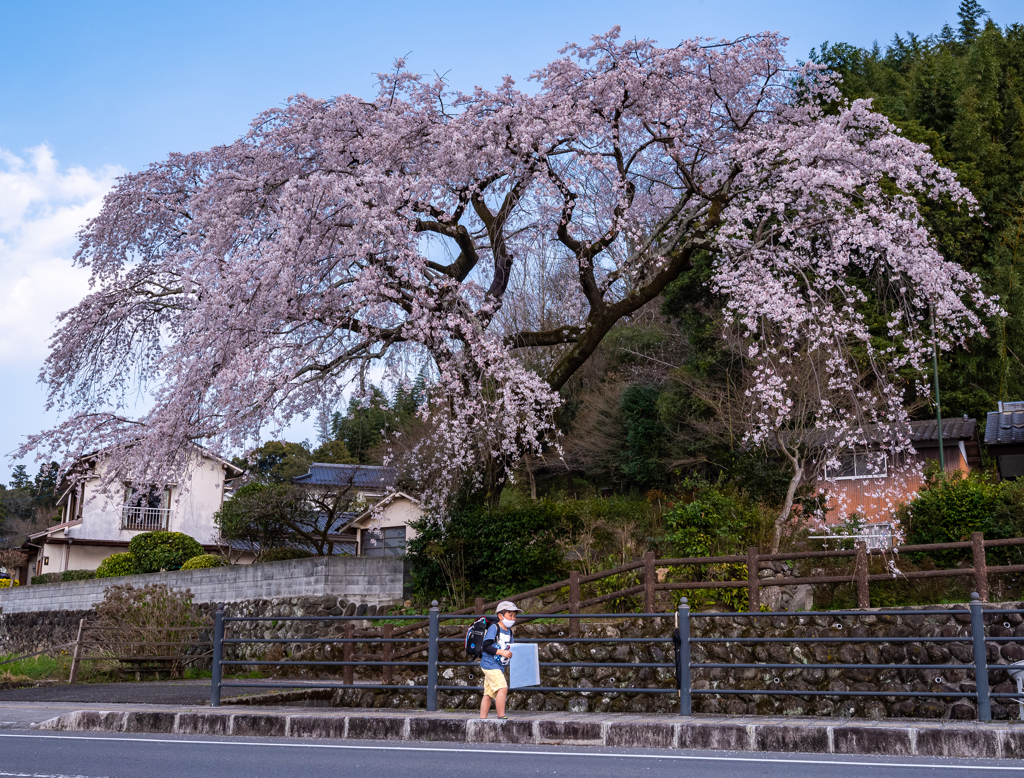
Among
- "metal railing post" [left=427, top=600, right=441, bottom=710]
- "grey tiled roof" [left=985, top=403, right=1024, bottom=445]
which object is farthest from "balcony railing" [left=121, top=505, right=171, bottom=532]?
"grey tiled roof" [left=985, top=403, right=1024, bottom=445]

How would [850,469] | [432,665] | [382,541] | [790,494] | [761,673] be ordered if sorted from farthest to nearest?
[382,541], [850,469], [790,494], [761,673], [432,665]

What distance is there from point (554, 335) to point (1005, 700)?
877 centimetres

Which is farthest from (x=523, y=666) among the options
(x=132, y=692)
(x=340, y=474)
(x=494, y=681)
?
(x=340, y=474)

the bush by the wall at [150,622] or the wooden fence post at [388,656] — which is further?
the bush by the wall at [150,622]

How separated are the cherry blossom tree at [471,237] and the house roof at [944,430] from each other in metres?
10.7

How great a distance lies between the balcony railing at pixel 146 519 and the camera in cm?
3900

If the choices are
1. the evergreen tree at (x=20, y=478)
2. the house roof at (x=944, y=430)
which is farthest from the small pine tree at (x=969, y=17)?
the evergreen tree at (x=20, y=478)

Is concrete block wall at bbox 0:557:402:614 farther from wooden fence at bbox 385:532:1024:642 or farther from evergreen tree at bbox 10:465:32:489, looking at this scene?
evergreen tree at bbox 10:465:32:489

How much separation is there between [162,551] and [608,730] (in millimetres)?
22462

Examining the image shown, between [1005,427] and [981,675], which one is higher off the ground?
[1005,427]

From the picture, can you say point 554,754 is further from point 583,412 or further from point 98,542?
point 98,542

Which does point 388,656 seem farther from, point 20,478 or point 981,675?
point 20,478

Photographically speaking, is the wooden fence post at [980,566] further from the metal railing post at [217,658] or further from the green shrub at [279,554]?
the green shrub at [279,554]

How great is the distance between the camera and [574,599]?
1277 centimetres
